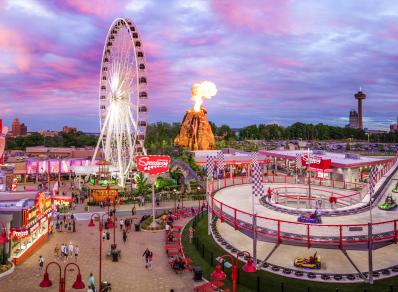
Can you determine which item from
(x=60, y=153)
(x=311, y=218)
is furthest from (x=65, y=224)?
(x=60, y=153)

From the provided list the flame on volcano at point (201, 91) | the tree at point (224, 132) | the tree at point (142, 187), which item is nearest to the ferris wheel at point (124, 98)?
the tree at point (142, 187)

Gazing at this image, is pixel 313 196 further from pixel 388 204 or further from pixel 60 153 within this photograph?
pixel 60 153

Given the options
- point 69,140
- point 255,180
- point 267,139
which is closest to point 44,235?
point 255,180

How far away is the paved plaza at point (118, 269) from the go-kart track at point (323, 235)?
5025mm

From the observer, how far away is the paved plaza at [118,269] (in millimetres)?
21923

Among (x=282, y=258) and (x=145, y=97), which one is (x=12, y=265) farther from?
(x=145, y=97)

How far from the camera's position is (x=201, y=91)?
109625mm

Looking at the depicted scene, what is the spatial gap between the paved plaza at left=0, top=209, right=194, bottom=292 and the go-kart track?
16.5 feet

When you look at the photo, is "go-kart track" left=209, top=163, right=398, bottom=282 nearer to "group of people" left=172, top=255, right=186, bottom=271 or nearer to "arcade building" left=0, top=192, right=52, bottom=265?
"group of people" left=172, top=255, right=186, bottom=271

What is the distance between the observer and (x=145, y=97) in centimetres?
5162

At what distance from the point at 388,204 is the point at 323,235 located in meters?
9.37

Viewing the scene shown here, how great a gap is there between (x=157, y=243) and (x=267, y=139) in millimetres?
154871

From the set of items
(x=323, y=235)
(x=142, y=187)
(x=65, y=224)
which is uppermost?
(x=323, y=235)

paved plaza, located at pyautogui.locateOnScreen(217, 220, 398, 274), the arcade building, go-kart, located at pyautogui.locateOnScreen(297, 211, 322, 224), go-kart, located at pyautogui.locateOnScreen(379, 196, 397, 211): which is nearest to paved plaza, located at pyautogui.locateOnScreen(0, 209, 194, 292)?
the arcade building
